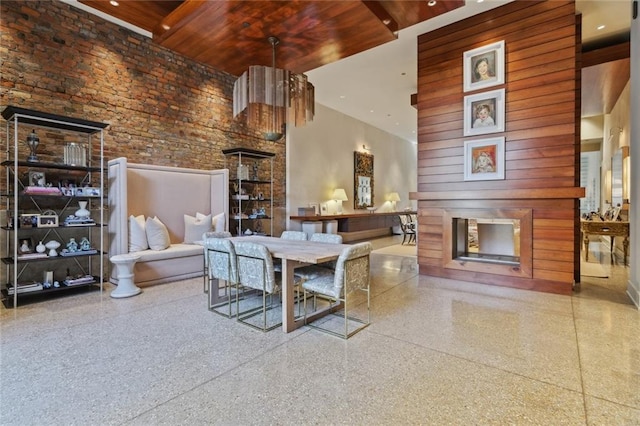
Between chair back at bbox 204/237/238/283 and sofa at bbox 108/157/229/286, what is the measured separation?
1.61m

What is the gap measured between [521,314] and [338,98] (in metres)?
6.60

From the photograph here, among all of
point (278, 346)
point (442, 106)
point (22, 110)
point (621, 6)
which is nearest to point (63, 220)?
point (22, 110)

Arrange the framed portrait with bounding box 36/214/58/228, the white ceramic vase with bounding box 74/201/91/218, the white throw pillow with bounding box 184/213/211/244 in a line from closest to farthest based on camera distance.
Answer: the framed portrait with bounding box 36/214/58/228 < the white ceramic vase with bounding box 74/201/91/218 < the white throw pillow with bounding box 184/213/211/244

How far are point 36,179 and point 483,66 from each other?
6.40m

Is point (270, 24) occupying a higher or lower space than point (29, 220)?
higher

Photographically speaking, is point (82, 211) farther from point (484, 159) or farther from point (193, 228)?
point (484, 159)

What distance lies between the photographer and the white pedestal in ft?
27.7

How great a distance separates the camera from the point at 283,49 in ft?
14.8

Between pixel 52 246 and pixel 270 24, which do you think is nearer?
pixel 270 24

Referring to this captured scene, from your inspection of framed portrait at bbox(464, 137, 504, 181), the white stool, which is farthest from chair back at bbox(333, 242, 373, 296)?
the white stool

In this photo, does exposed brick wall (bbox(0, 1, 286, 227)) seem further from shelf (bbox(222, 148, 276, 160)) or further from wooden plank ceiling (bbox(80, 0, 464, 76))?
wooden plank ceiling (bbox(80, 0, 464, 76))

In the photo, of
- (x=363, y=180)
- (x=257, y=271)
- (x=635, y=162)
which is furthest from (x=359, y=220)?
(x=257, y=271)

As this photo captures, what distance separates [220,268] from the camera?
3482 millimetres

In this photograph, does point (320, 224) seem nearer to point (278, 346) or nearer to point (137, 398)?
point (278, 346)
